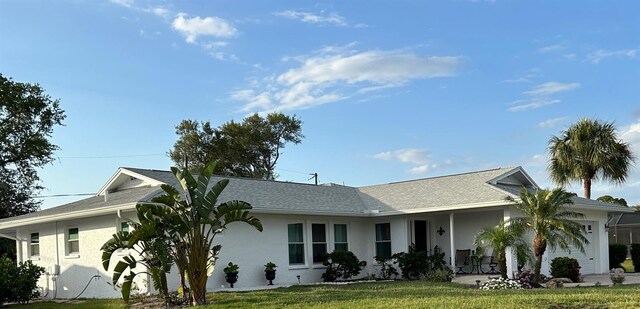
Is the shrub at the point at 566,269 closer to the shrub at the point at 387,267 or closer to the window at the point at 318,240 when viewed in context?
the shrub at the point at 387,267

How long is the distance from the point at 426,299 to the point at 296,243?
9.95 meters

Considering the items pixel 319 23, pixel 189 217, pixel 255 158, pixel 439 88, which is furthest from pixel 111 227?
pixel 255 158

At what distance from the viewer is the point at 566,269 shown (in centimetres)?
2164

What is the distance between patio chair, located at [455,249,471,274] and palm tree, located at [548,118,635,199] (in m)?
9.20

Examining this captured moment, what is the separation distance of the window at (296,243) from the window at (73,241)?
7014 millimetres

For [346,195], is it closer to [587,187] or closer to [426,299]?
[587,187]

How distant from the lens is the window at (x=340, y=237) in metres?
24.5

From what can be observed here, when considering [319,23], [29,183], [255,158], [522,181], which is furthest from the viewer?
[255,158]

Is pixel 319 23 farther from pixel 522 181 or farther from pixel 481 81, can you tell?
pixel 522 181

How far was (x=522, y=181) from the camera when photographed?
1012 inches

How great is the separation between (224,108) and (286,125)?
2617 centimetres

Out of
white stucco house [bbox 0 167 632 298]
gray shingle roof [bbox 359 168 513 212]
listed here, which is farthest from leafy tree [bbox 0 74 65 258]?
gray shingle roof [bbox 359 168 513 212]

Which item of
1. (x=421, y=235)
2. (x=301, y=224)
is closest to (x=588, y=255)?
(x=421, y=235)

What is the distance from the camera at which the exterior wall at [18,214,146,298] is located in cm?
2064
